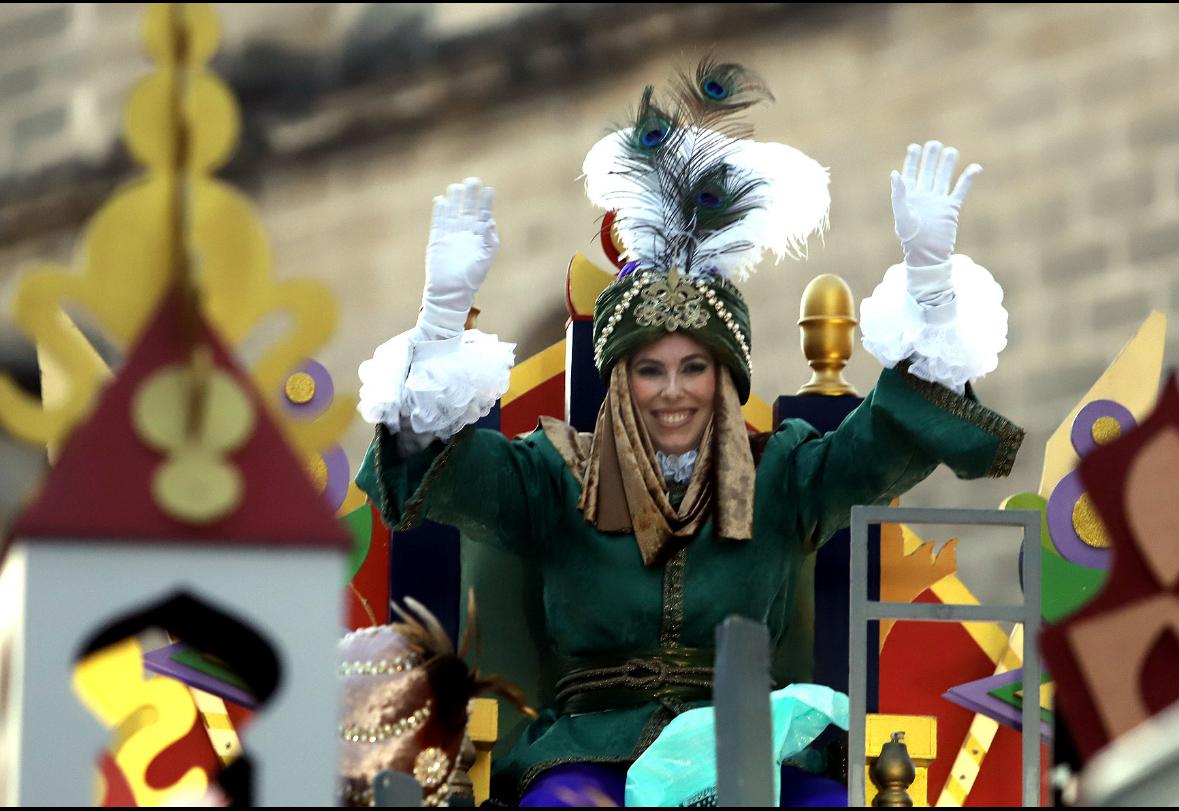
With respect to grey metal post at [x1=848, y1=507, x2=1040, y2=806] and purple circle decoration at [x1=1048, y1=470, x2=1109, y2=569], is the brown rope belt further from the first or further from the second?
purple circle decoration at [x1=1048, y1=470, x2=1109, y2=569]

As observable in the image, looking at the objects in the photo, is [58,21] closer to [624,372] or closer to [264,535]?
[624,372]

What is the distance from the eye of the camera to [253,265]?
261 centimetres

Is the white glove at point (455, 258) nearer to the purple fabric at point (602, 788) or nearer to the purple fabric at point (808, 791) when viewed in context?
the purple fabric at point (602, 788)

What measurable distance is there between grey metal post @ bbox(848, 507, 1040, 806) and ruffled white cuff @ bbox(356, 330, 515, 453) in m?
0.75

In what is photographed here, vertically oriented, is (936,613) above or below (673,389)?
below

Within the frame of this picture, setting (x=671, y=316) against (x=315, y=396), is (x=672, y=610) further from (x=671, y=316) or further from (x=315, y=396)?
(x=315, y=396)

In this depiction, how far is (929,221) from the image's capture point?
402 centimetres

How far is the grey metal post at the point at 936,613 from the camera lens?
3531mm

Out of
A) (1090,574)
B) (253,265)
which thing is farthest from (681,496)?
(253,265)

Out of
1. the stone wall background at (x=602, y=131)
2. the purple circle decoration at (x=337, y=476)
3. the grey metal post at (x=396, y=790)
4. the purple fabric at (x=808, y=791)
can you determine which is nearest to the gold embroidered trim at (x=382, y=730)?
the grey metal post at (x=396, y=790)

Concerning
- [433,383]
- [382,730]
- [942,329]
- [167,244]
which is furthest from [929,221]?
[167,244]

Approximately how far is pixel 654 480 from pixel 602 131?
308 cm

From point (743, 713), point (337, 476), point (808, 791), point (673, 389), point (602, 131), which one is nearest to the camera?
point (743, 713)

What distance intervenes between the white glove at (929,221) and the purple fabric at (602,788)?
776 mm
